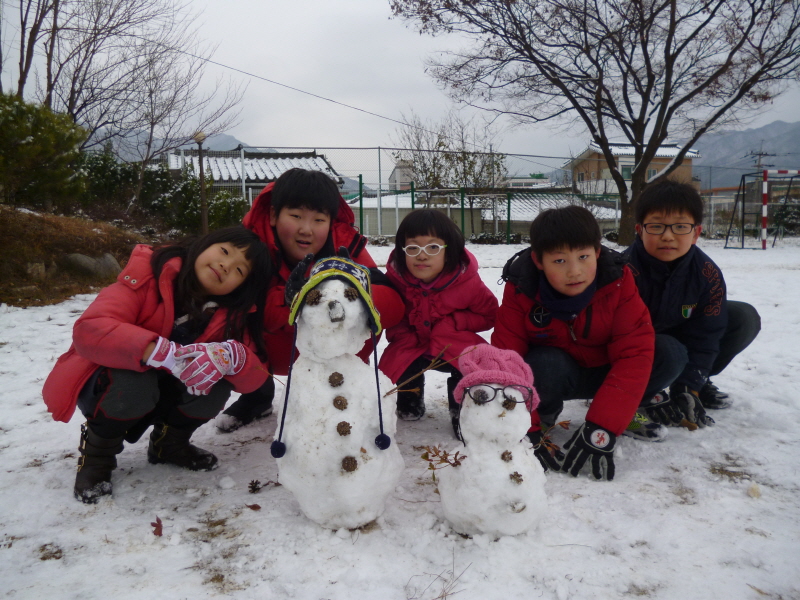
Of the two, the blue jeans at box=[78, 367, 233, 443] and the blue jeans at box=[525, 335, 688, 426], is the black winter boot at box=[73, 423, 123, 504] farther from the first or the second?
the blue jeans at box=[525, 335, 688, 426]

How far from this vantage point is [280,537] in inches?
59.7

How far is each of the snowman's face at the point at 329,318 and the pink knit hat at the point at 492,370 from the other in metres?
0.37

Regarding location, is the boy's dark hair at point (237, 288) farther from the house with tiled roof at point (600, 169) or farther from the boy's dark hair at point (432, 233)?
the house with tiled roof at point (600, 169)

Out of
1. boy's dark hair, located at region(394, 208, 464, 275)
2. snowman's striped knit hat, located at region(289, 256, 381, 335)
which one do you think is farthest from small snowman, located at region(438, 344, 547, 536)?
boy's dark hair, located at region(394, 208, 464, 275)

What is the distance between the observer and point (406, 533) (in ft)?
5.03

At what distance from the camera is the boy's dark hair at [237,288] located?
6.21 feet

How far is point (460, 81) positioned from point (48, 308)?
35.5ft

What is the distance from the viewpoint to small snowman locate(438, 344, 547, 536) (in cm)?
146

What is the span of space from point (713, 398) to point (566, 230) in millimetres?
1323

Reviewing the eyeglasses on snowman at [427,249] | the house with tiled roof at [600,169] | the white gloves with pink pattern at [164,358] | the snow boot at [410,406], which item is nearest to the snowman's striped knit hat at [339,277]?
the white gloves with pink pattern at [164,358]

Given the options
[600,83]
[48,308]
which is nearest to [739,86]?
[600,83]

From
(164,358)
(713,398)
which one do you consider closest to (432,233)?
(164,358)

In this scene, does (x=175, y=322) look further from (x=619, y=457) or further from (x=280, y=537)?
(x=619, y=457)

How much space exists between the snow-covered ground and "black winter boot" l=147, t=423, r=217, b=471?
0.05m
